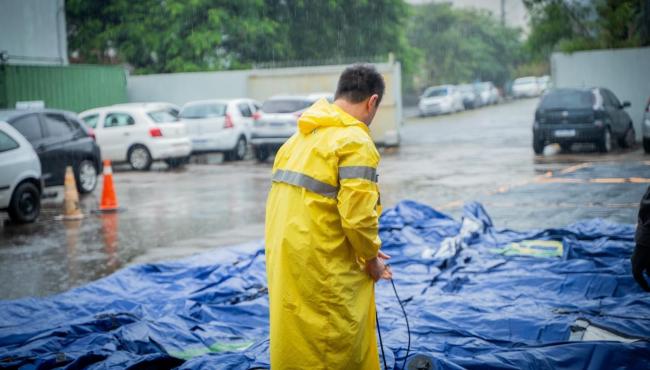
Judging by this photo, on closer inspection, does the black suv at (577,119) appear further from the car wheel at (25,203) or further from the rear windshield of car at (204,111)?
the car wheel at (25,203)

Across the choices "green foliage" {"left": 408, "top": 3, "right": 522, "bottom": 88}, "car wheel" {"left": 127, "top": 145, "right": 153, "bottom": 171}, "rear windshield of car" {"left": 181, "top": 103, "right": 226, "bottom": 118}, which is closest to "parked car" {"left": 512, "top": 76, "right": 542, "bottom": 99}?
"green foliage" {"left": 408, "top": 3, "right": 522, "bottom": 88}

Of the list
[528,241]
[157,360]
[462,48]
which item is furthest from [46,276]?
[462,48]

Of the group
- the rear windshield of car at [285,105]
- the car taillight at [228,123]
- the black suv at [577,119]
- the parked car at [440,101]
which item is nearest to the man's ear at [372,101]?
the black suv at [577,119]

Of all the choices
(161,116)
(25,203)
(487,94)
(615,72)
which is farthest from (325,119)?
(487,94)

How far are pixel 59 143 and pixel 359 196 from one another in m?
11.9

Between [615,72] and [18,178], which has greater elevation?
[615,72]

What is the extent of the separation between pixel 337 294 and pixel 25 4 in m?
22.5

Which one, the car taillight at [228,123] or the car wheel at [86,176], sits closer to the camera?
the car wheel at [86,176]

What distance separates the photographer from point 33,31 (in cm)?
2400

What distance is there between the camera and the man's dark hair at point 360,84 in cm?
385

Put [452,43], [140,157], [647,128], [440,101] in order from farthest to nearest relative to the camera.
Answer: [452,43]
[440,101]
[140,157]
[647,128]

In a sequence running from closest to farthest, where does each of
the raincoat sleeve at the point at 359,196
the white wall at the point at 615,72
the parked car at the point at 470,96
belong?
1. the raincoat sleeve at the point at 359,196
2. the white wall at the point at 615,72
3. the parked car at the point at 470,96

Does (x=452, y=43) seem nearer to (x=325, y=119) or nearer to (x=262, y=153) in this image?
(x=262, y=153)

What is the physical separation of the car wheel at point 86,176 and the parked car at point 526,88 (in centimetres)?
5059
